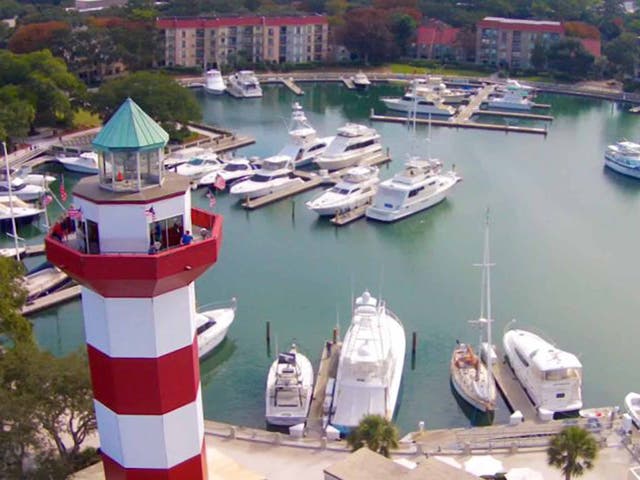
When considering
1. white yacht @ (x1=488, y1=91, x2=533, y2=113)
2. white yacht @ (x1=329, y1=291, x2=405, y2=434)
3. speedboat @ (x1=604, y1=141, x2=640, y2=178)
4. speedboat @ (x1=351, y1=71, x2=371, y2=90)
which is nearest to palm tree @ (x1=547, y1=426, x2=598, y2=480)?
white yacht @ (x1=329, y1=291, x2=405, y2=434)

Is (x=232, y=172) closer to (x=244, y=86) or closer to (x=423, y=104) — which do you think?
(x=423, y=104)

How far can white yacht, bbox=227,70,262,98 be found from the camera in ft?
322

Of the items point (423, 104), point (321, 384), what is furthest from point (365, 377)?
point (423, 104)

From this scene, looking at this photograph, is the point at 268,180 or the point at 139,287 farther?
the point at 268,180

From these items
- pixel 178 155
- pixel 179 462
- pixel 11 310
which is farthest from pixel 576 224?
pixel 179 462

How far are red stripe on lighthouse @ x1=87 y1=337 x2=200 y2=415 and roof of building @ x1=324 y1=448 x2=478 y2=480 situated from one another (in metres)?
6.66

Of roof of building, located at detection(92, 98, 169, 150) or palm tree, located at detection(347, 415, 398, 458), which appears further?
palm tree, located at detection(347, 415, 398, 458)

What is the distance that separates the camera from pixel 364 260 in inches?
2013

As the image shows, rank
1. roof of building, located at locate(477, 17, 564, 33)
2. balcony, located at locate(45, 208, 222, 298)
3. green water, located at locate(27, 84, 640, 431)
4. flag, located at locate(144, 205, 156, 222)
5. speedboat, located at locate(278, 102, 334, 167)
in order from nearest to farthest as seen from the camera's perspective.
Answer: balcony, located at locate(45, 208, 222, 298) → flag, located at locate(144, 205, 156, 222) → green water, located at locate(27, 84, 640, 431) → speedboat, located at locate(278, 102, 334, 167) → roof of building, located at locate(477, 17, 564, 33)

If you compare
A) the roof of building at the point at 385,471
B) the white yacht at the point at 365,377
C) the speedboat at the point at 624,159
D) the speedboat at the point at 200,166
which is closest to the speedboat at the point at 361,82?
the speedboat at the point at 624,159

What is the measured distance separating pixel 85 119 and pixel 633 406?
5825 centimetres

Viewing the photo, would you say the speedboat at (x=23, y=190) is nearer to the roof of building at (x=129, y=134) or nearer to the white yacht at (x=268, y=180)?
the white yacht at (x=268, y=180)

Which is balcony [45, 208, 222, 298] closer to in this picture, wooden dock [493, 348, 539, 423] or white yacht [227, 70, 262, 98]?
wooden dock [493, 348, 539, 423]

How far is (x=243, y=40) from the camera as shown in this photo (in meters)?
113
